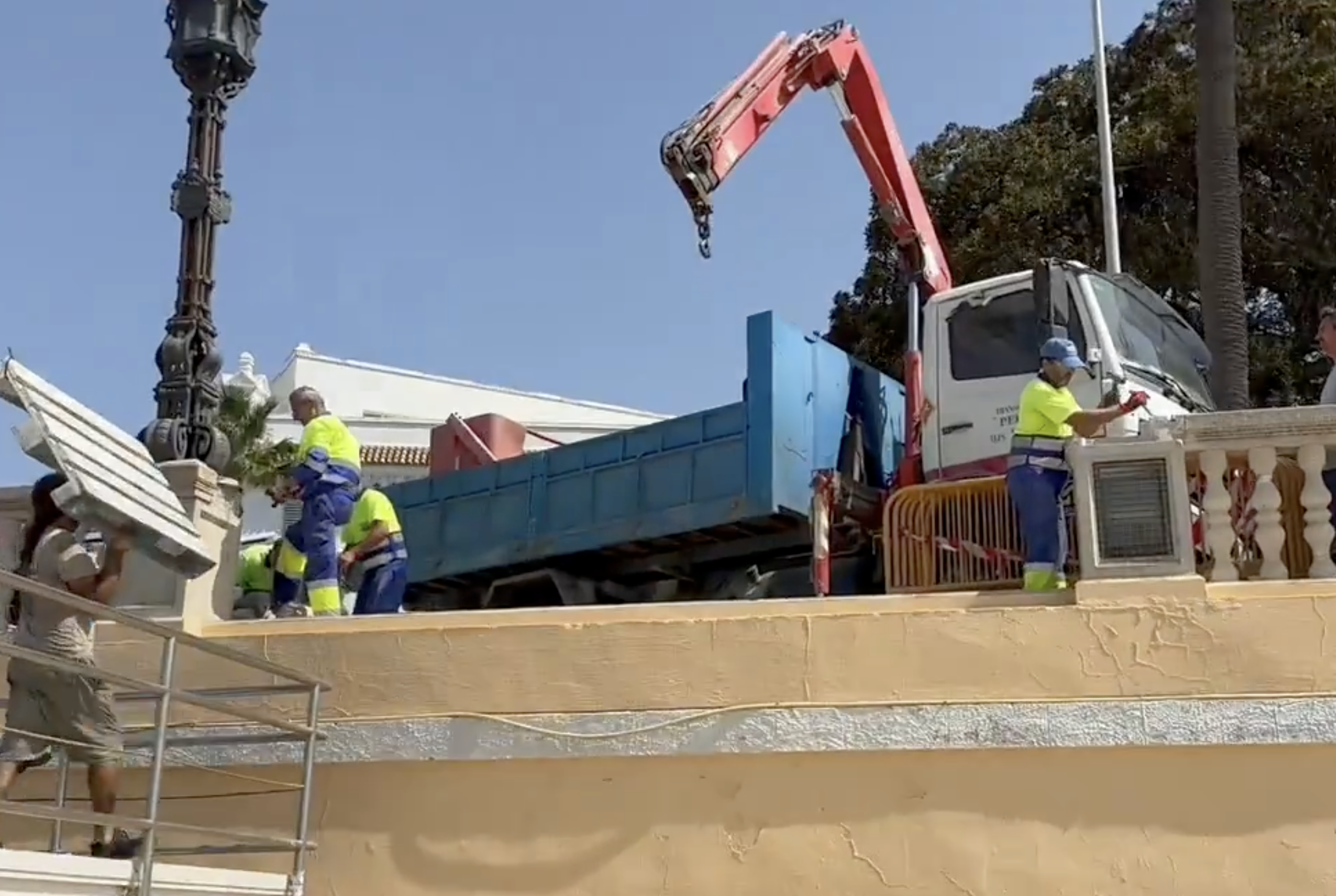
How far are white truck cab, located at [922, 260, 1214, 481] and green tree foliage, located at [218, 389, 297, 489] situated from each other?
1624cm

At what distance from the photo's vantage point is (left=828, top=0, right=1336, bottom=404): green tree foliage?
1950cm

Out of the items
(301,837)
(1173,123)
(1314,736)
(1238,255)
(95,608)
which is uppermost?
(1173,123)

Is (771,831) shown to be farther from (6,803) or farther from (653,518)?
(653,518)

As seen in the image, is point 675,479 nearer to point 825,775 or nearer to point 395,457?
point 825,775

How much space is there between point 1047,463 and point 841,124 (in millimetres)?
5781

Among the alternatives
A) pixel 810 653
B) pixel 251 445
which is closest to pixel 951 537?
pixel 810 653

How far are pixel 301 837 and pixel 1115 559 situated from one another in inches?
139

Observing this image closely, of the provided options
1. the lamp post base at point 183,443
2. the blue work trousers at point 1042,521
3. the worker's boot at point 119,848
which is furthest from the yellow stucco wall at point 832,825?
the lamp post base at point 183,443

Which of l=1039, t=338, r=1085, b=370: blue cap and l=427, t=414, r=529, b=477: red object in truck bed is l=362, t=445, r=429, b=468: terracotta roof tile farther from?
l=1039, t=338, r=1085, b=370: blue cap

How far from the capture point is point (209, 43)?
757 cm

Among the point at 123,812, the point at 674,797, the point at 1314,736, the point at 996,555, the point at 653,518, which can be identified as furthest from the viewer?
the point at 653,518

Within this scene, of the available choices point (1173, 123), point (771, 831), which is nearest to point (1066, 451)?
point (771, 831)

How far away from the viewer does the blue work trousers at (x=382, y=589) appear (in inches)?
329

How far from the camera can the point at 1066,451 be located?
6672mm
